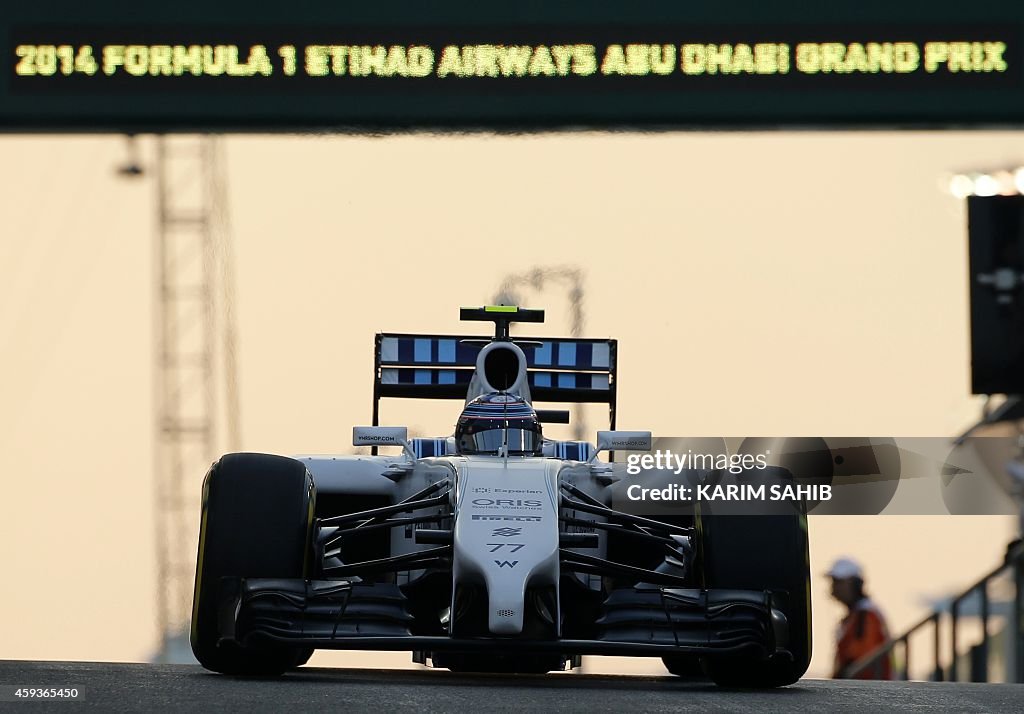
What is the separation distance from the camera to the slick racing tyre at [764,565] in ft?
37.3

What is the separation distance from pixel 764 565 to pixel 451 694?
2382 mm

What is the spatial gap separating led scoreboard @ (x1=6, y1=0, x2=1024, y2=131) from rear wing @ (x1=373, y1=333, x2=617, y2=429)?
258 centimetres

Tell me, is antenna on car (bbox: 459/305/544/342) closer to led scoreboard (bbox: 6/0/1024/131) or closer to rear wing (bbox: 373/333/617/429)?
rear wing (bbox: 373/333/617/429)

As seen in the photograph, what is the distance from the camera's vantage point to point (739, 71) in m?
12.4

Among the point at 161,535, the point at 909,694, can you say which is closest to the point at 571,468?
the point at 909,694

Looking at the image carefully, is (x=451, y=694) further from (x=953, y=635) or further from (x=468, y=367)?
(x=953, y=635)

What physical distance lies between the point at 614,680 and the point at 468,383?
2826 millimetres

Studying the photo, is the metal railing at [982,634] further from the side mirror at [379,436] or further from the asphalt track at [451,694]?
the side mirror at [379,436]

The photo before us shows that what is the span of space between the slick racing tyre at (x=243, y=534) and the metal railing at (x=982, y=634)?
15.5 ft

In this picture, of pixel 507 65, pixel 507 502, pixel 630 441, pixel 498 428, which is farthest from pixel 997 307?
pixel 507 502

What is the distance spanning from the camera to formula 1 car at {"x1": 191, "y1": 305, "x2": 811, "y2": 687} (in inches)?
423

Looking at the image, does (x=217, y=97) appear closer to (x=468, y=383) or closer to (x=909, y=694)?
(x=468, y=383)

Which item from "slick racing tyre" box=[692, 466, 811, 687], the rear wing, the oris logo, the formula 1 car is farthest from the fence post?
the oris logo

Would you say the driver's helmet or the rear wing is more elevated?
the rear wing
